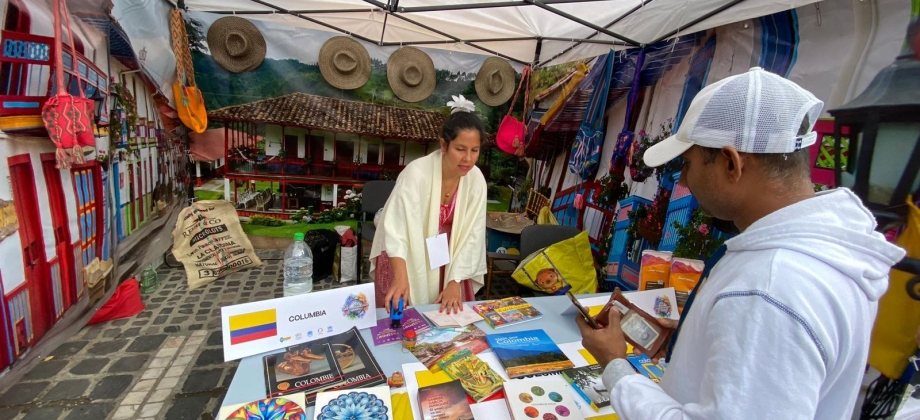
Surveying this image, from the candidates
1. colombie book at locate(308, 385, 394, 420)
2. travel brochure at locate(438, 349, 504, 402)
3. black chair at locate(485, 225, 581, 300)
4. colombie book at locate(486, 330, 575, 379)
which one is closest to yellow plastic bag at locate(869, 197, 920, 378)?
colombie book at locate(486, 330, 575, 379)

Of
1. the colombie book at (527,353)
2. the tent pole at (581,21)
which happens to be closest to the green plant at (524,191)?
the tent pole at (581,21)

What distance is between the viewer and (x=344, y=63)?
4.43 metres

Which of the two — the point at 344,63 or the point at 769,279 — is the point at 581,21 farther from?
the point at 344,63

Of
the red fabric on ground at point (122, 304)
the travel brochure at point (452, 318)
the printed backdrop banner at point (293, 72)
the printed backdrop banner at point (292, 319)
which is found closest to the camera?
the printed backdrop banner at point (292, 319)

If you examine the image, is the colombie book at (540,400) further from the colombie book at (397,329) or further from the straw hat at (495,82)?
the straw hat at (495,82)

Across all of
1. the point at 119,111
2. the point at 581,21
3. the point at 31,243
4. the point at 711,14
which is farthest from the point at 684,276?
the point at 119,111

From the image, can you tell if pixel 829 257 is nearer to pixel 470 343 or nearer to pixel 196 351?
pixel 470 343

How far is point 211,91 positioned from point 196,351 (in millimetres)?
2998

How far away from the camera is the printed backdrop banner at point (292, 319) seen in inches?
52.3

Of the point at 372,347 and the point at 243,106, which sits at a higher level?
the point at 243,106

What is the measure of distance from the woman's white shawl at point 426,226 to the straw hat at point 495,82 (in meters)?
3.11

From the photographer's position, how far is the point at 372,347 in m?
1.46

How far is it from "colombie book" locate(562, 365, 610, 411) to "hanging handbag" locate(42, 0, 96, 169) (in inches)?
117

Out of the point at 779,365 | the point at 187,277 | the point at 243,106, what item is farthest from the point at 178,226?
the point at 779,365
